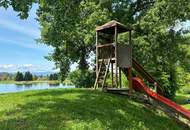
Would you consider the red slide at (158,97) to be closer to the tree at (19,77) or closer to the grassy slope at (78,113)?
the grassy slope at (78,113)

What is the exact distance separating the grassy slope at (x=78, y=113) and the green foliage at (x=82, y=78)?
2030 centimetres

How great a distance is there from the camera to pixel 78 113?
611 inches

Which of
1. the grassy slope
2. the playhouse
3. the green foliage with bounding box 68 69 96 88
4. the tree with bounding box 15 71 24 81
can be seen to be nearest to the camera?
the grassy slope

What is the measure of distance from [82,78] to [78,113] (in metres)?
25.7

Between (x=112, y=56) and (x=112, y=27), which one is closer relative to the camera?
(x=112, y=56)

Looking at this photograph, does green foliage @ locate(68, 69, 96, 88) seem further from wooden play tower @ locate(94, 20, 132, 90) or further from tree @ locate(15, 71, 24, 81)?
tree @ locate(15, 71, 24, 81)

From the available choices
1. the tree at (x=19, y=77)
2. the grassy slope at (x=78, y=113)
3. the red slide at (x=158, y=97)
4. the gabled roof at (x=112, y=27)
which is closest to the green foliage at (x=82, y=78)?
the gabled roof at (x=112, y=27)

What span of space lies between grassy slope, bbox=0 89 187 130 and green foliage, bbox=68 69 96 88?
66.6 feet

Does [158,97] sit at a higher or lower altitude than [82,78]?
lower

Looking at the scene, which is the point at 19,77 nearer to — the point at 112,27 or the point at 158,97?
the point at 112,27

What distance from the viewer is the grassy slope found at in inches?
543

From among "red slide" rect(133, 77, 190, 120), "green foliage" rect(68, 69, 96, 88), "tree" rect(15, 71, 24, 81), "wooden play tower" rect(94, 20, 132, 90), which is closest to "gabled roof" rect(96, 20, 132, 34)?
"wooden play tower" rect(94, 20, 132, 90)

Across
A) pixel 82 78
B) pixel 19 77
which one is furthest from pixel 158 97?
pixel 19 77

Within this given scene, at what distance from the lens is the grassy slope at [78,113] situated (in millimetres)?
13805
